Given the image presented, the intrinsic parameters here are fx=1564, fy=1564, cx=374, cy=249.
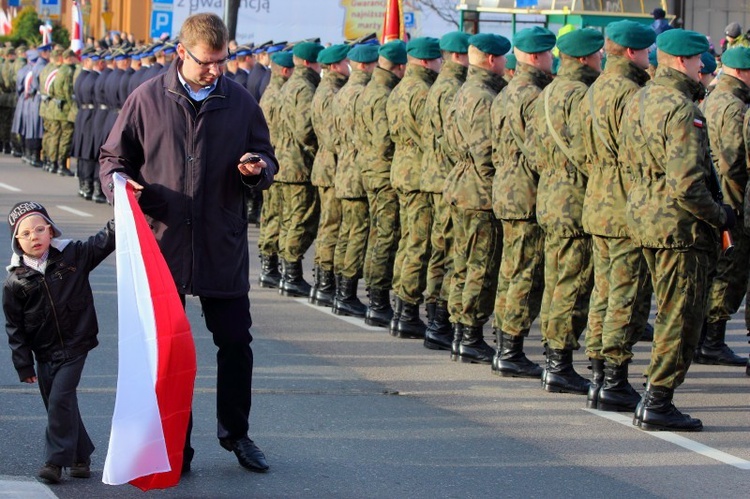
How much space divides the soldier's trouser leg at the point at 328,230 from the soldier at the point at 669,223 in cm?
459

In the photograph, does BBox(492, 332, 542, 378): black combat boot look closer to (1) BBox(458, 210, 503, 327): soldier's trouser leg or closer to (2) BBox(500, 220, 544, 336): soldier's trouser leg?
(2) BBox(500, 220, 544, 336): soldier's trouser leg

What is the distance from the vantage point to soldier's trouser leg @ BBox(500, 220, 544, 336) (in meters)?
9.40

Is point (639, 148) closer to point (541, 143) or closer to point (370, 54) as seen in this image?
point (541, 143)

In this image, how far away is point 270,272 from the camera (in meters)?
13.6

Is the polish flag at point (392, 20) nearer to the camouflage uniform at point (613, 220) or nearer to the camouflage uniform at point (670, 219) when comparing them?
the camouflage uniform at point (613, 220)

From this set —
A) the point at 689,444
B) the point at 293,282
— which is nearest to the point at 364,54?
the point at 293,282

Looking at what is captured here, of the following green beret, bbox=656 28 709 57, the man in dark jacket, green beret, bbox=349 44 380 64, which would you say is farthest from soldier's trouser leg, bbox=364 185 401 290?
the man in dark jacket

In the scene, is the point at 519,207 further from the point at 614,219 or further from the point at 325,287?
the point at 325,287

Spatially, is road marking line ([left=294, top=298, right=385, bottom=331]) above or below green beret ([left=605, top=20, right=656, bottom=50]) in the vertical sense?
below

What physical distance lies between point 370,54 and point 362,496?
606 cm

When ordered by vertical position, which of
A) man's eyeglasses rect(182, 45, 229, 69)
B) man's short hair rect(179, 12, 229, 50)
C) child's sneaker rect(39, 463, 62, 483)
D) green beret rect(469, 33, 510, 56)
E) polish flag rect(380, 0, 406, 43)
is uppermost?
polish flag rect(380, 0, 406, 43)

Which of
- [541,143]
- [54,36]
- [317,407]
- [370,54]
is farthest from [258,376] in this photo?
[54,36]

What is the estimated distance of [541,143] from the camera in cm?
904

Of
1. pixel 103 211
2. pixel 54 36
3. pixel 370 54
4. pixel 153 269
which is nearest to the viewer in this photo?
pixel 153 269
